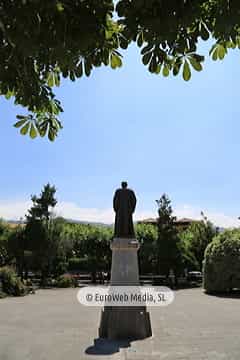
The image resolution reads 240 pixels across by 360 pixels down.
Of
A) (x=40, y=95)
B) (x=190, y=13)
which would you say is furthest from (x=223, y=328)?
(x=190, y=13)

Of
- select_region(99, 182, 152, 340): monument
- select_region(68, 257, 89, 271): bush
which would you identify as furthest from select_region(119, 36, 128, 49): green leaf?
select_region(68, 257, 89, 271): bush

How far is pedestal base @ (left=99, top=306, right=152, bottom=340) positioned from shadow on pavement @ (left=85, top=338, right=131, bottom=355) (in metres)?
0.23

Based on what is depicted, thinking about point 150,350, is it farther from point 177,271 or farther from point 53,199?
point 53,199

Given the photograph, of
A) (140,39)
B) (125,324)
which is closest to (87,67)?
(140,39)

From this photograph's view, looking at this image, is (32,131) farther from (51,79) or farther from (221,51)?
(221,51)

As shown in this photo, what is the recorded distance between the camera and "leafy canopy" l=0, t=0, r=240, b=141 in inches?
98.4

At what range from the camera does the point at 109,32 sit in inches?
113

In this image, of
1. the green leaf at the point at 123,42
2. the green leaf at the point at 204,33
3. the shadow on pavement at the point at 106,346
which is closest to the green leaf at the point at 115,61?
the green leaf at the point at 123,42

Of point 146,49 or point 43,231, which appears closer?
point 146,49

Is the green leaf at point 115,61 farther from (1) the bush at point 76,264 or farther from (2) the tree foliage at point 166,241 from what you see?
(1) the bush at point 76,264

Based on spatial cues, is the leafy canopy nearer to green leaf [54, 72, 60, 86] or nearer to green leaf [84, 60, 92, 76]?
green leaf [84, 60, 92, 76]

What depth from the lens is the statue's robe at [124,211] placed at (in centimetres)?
908

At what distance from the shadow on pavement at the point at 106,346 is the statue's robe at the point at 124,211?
2357mm

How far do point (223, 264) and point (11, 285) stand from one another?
1087 cm
